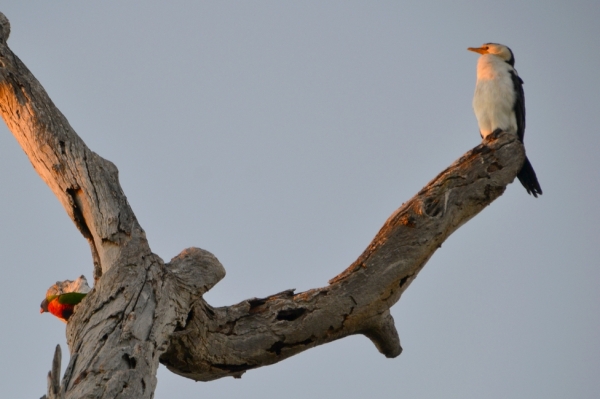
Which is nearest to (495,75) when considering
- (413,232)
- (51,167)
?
(413,232)

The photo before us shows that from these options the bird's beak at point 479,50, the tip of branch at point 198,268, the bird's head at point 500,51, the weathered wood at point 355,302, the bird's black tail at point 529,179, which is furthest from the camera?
the bird's beak at point 479,50

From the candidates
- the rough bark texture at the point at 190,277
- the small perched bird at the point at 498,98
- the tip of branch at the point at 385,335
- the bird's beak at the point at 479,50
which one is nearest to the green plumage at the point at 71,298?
the rough bark texture at the point at 190,277

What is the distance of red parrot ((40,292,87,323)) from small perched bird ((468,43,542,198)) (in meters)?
3.47

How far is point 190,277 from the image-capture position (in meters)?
3.74

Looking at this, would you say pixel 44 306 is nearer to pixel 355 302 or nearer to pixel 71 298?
pixel 71 298

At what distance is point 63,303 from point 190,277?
1.17m

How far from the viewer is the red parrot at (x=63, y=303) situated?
443cm

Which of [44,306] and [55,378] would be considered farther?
[44,306]

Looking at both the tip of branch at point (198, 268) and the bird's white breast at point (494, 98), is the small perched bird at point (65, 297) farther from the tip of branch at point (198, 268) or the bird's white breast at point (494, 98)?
the bird's white breast at point (494, 98)

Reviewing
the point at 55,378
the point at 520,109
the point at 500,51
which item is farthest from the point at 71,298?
the point at 500,51

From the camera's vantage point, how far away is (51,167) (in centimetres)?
387

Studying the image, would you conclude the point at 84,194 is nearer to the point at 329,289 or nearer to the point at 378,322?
the point at 329,289

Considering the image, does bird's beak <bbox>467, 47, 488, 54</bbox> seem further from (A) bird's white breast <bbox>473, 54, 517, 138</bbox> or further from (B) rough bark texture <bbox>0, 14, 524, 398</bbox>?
(B) rough bark texture <bbox>0, 14, 524, 398</bbox>

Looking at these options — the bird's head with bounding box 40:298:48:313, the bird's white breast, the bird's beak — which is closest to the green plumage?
the bird's head with bounding box 40:298:48:313
